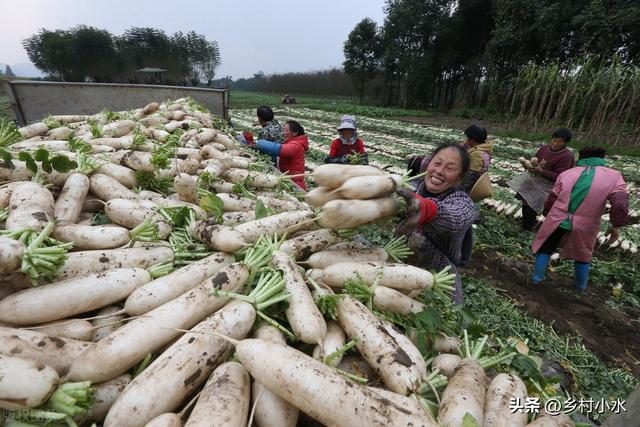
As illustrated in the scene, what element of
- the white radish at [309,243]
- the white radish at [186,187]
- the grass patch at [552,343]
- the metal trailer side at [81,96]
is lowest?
the grass patch at [552,343]

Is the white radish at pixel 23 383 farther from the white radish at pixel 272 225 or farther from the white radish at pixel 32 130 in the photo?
the white radish at pixel 32 130

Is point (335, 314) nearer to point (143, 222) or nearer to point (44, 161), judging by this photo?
point (143, 222)

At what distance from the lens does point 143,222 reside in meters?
2.30

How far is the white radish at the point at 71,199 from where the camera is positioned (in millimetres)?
2258

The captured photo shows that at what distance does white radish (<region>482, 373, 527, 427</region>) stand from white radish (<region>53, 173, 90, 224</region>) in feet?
9.20

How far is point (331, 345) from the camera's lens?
1.67 m

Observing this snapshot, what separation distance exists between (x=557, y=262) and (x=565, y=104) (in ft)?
46.5

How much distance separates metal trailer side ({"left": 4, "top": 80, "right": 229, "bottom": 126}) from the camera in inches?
240

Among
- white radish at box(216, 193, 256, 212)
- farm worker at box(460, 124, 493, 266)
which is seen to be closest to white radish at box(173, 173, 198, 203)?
white radish at box(216, 193, 256, 212)

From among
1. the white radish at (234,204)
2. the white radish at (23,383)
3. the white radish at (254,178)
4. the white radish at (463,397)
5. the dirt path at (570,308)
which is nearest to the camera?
the white radish at (23,383)

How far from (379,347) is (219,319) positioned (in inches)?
33.4

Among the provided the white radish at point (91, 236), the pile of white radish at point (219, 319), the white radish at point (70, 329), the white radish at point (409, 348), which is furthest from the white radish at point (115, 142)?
the white radish at point (409, 348)

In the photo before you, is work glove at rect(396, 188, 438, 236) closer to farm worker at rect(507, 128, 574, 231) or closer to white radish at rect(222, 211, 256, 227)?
white radish at rect(222, 211, 256, 227)

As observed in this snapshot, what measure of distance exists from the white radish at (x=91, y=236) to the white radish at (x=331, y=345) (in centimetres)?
155
